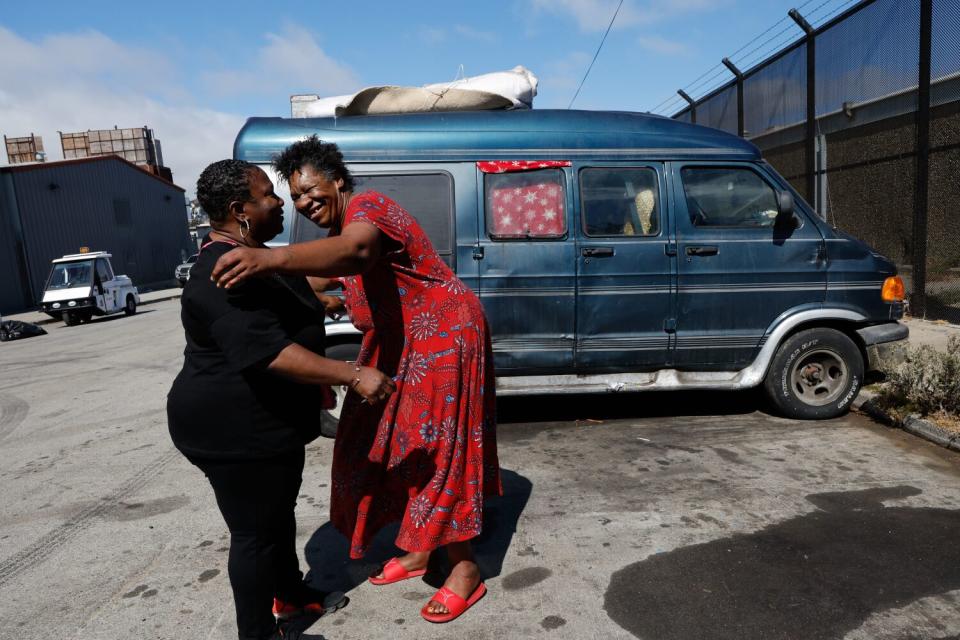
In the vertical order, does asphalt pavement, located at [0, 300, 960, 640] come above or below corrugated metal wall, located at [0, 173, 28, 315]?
below

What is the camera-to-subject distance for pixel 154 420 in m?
6.29

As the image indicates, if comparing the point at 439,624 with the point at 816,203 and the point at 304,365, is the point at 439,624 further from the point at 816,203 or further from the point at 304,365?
the point at 816,203

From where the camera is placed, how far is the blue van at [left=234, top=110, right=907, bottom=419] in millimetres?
4922

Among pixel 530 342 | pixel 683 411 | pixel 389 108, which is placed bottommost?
pixel 683 411

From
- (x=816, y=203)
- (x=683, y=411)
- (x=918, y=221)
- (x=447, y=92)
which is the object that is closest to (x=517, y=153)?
(x=447, y=92)

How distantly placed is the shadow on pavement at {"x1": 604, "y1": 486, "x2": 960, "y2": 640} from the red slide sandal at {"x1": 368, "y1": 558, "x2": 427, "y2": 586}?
2.93 feet

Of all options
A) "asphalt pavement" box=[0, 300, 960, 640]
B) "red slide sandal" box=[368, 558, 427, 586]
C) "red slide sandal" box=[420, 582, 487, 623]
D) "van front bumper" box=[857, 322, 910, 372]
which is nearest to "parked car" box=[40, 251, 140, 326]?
"asphalt pavement" box=[0, 300, 960, 640]

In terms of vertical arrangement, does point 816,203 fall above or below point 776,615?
above

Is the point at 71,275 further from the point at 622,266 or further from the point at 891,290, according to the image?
the point at 891,290

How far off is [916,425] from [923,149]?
5.06 metres

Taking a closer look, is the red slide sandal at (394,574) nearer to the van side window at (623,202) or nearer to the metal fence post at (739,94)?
the van side window at (623,202)

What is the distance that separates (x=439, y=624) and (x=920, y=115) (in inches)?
346

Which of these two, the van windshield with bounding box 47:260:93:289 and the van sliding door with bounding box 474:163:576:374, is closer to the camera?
the van sliding door with bounding box 474:163:576:374

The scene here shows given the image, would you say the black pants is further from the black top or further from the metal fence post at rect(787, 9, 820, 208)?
the metal fence post at rect(787, 9, 820, 208)
